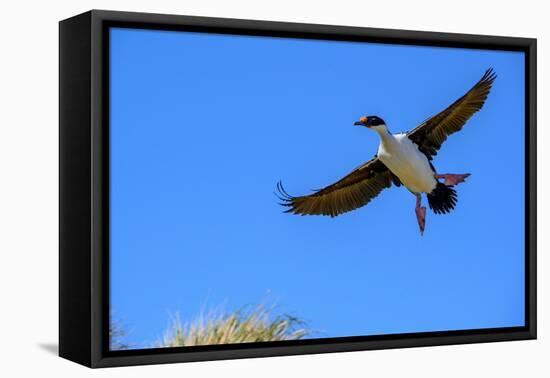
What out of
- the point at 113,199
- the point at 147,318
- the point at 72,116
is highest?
the point at 72,116

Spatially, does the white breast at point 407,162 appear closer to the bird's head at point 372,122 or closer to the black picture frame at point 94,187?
the bird's head at point 372,122

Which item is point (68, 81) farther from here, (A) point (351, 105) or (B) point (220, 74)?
(A) point (351, 105)

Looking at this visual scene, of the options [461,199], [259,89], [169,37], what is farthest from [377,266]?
[169,37]

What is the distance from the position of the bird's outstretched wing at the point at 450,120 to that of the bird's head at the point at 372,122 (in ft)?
0.69

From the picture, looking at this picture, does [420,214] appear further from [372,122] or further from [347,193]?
[372,122]

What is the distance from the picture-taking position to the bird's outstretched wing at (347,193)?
782cm

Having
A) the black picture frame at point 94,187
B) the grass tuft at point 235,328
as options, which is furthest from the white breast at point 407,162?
the grass tuft at point 235,328

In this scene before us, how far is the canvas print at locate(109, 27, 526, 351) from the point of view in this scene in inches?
288

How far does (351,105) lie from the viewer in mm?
7984

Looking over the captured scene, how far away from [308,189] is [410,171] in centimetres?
71

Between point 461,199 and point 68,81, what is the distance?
2.51 m

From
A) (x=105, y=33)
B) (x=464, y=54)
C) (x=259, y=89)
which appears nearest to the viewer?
(x=105, y=33)

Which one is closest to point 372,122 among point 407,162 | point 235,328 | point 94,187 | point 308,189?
point 407,162

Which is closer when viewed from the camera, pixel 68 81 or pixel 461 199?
pixel 68 81
